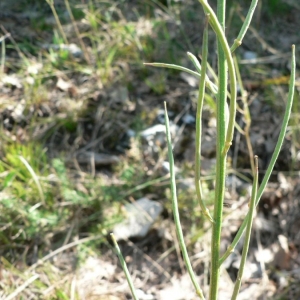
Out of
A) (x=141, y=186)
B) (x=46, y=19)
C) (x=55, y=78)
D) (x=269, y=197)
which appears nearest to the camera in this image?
(x=141, y=186)

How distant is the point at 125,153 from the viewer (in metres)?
2.09

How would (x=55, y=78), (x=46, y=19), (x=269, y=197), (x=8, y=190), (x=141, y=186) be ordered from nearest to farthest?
(x=8, y=190)
(x=141, y=186)
(x=269, y=197)
(x=55, y=78)
(x=46, y=19)

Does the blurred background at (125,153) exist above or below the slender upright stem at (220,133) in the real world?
below

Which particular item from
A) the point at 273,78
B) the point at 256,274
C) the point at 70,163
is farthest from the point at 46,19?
the point at 256,274

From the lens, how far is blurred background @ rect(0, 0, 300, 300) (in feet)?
5.53

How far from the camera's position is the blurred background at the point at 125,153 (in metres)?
1.69

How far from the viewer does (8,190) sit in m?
1.69

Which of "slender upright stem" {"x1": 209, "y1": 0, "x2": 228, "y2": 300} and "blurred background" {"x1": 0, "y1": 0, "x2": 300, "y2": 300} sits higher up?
"slender upright stem" {"x1": 209, "y1": 0, "x2": 228, "y2": 300}

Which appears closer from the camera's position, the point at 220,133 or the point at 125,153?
the point at 220,133

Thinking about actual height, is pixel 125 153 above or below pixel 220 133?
below

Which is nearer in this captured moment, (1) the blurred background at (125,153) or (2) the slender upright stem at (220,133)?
(2) the slender upright stem at (220,133)

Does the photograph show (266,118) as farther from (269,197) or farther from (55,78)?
(55,78)

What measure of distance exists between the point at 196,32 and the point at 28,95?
1166mm

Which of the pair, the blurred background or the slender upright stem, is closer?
the slender upright stem
